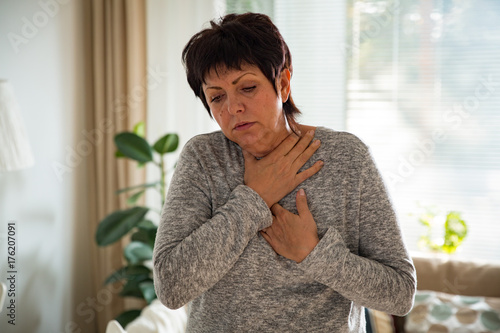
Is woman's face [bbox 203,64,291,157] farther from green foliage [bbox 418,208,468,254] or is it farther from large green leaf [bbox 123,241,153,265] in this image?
green foliage [bbox 418,208,468,254]

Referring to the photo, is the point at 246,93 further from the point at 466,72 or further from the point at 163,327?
the point at 466,72

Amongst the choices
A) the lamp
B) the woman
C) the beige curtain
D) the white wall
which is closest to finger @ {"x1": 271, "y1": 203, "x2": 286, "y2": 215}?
the woman

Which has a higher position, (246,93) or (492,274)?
(246,93)

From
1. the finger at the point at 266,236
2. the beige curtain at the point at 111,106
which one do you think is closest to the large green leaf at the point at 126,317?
the beige curtain at the point at 111,106

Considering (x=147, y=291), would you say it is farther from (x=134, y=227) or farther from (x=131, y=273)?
(x=134, y=227)

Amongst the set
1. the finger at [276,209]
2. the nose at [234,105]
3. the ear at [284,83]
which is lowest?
the finger at [276,209]

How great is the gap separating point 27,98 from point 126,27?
92 cm

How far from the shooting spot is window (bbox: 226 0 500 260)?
2.67 m

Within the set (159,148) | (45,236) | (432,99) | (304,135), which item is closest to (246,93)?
(304,135)

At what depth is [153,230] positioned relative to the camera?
2541 millimetres

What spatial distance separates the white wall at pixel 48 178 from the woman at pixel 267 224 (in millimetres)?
1224

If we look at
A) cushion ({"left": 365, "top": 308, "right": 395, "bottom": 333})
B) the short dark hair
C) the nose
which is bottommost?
cushion ({"left": 365, "top": 308, "right": 395, "bottom": 333})

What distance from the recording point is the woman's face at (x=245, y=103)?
1018mm

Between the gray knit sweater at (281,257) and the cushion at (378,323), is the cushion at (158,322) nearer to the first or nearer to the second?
the cushion at (378,323)
